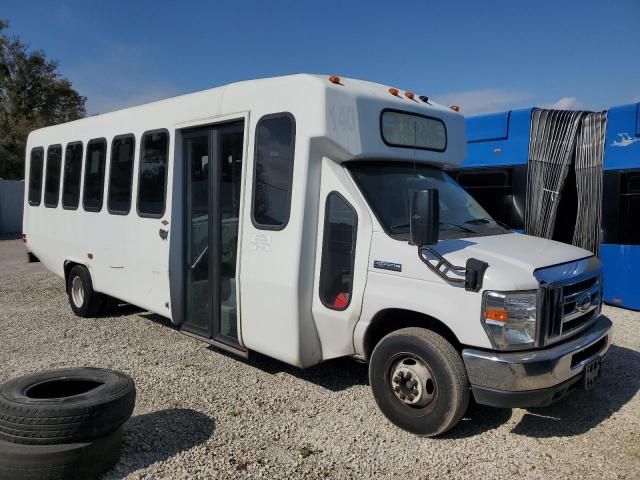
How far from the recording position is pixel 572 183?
916 cm

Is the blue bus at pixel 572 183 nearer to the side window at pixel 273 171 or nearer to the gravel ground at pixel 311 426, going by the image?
the gravel ground at pixel 311 426

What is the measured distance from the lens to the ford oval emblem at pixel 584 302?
156 inches

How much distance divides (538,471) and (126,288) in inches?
202

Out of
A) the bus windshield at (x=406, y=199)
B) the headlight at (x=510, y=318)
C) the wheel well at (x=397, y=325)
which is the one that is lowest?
the wheel well at (x=397, y=325)

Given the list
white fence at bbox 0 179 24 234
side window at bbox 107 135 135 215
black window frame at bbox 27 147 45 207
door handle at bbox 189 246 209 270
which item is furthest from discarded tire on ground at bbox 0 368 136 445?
white fence at bbox 0 179 24 234

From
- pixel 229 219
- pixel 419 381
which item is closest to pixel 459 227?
pixel 419 381

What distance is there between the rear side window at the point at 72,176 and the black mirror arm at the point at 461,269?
5822 mm

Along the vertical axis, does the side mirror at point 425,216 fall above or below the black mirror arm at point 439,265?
above

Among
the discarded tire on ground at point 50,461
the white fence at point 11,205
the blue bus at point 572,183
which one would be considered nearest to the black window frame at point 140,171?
the discarded tire on ground at point 50,461

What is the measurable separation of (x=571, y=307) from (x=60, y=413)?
3.65 meters

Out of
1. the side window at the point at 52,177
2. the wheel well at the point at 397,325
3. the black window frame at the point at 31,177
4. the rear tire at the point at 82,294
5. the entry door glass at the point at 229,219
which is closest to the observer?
the wheel well at the point at 397,325

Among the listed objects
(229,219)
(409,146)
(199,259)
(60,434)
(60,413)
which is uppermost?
(409,146)

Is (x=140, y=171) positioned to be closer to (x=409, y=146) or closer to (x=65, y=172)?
(x=65, y=172)

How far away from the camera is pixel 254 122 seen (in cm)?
483
